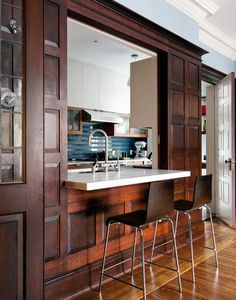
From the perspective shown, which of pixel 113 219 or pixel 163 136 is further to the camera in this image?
pixel 163 136

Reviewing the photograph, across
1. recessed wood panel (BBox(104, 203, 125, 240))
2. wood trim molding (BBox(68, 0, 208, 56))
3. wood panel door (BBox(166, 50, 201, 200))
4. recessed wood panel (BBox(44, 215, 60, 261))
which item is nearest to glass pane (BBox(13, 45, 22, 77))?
wood trim molding (BBox(68, 0, 208, 56))

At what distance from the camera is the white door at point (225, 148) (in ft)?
14.4

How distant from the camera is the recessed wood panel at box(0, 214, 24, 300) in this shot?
1.80m

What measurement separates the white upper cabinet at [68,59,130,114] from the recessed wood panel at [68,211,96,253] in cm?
323

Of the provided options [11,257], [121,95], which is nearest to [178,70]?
[11,257]

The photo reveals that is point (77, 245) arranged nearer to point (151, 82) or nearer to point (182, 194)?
point (182, 194)

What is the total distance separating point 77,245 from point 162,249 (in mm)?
1210

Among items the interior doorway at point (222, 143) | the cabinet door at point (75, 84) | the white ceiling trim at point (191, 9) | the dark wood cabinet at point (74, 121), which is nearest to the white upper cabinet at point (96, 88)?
the cabinet door at point (75, 84)

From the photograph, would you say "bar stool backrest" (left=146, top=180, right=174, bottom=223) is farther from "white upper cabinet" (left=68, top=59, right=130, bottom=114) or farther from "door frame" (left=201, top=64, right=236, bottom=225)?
"white upper cabinet" (left=68, top=59, right=130, bottom=114)

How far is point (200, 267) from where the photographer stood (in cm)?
285

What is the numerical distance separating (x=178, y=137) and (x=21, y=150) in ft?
6.83

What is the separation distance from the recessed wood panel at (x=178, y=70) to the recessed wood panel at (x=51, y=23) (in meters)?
1.63

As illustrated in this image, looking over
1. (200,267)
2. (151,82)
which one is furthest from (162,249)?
(151,82)

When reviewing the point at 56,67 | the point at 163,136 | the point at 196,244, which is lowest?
the point at 196,244
